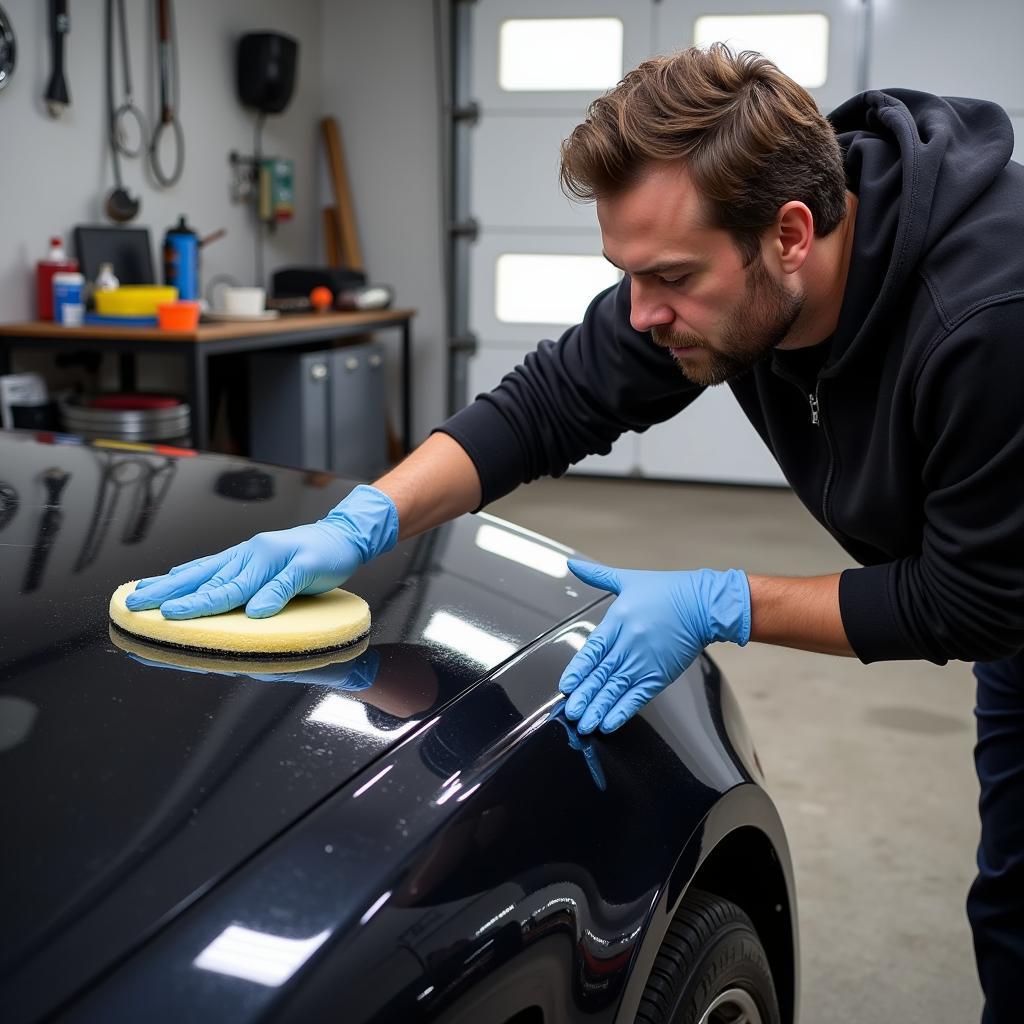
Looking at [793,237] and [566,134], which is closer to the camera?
[793,237]

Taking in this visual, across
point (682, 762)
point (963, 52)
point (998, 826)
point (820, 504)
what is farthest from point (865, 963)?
point (963, 52)

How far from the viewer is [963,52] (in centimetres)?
559

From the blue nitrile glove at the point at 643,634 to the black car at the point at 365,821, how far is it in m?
0.03

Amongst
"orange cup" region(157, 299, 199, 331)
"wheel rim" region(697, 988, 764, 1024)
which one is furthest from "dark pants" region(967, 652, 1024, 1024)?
"orange cup" region(157, 299, 199, 331)

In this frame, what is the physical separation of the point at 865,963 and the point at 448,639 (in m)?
1.38

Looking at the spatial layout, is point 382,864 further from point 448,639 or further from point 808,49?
point 808,49

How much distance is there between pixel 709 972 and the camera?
3.58ft

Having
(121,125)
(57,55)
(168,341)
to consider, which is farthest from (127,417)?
(121,125)

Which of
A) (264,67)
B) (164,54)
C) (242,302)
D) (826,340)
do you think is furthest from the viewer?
(264,67)

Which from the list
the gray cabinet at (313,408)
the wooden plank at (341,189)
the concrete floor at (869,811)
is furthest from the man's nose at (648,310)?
the wooden plank at (341,189)

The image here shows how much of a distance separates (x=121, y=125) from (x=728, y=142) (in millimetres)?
4259

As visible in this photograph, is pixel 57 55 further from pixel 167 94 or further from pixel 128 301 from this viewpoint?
pixel 128 301

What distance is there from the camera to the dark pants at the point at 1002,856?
5.05 feet

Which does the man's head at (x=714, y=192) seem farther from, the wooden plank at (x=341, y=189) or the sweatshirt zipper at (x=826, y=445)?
the wooden plank at (x=341, y=189)
